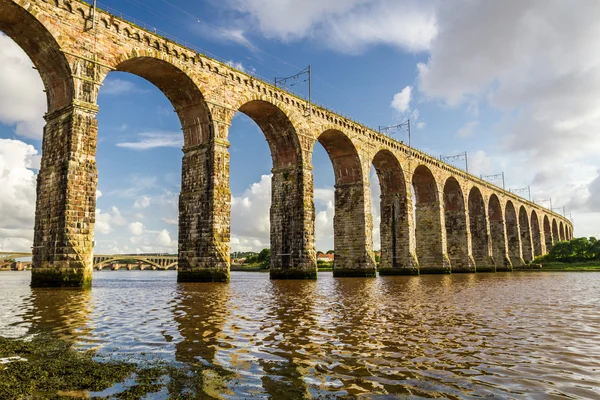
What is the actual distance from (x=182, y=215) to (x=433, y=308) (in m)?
19.3

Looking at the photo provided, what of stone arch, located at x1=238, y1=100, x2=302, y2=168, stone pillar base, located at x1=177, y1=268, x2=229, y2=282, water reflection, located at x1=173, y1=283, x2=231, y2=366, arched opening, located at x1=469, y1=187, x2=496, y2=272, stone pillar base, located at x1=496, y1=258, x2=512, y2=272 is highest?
stone arch, located at x1=238, y1=100, x2=302, y2=168

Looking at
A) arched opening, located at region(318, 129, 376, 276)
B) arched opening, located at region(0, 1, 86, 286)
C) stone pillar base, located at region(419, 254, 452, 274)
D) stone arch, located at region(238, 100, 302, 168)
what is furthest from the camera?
stone pillar base, located at region(419, 254, 452, 274)

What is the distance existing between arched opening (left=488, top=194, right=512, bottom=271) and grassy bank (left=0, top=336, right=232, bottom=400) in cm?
7012

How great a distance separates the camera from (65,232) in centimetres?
1938

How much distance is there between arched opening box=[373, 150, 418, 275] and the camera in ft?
146

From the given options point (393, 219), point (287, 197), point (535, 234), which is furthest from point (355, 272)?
point (535, 234)

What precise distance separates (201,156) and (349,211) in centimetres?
1725

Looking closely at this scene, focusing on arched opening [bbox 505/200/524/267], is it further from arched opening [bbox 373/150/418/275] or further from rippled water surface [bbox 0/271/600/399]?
rippled water surface [bbox 0/271/600/399]

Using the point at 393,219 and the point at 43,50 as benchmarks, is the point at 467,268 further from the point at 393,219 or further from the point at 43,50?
the point at 43,50

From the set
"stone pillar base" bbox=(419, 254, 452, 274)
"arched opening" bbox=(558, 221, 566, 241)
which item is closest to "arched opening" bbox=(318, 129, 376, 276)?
"stone pillar base" bbox=(419, 254, 452, 274)

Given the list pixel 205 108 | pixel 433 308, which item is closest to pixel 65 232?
pixel 205 108

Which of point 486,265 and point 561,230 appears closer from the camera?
point 486,265

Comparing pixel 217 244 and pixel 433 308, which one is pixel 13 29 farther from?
pixel 433 308

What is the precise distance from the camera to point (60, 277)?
751 inches
